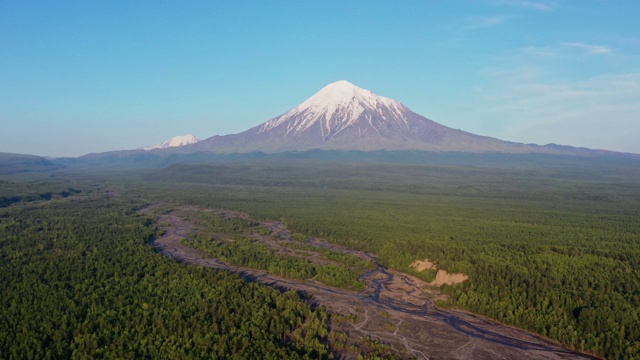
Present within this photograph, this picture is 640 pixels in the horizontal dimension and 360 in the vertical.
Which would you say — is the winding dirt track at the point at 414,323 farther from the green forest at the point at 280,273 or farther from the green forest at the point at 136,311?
the green forest at the point at 136,311

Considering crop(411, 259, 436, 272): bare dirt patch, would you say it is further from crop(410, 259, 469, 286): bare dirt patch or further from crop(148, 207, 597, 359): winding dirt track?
crop(148, 207, 597, 359): winding dirt track

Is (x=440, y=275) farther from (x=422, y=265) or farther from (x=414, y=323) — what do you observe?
(x=414, y=323)

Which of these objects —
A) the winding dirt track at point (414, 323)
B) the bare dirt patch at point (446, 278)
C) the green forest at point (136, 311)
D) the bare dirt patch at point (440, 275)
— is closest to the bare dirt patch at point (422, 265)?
the bare dirt patch at point (440, 275)

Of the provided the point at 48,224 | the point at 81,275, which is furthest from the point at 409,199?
the point at 81,275

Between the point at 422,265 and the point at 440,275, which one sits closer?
the point at 440,275

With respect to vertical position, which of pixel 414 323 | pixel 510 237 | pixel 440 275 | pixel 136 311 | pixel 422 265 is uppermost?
pixel 136 311

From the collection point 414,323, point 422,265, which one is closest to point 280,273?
point 422,265

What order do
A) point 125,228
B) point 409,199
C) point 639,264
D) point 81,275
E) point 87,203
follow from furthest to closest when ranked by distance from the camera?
point 409,199, point 87,203, point 125,228, point 639,264, point 81,275

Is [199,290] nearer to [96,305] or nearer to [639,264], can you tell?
[96,305]
